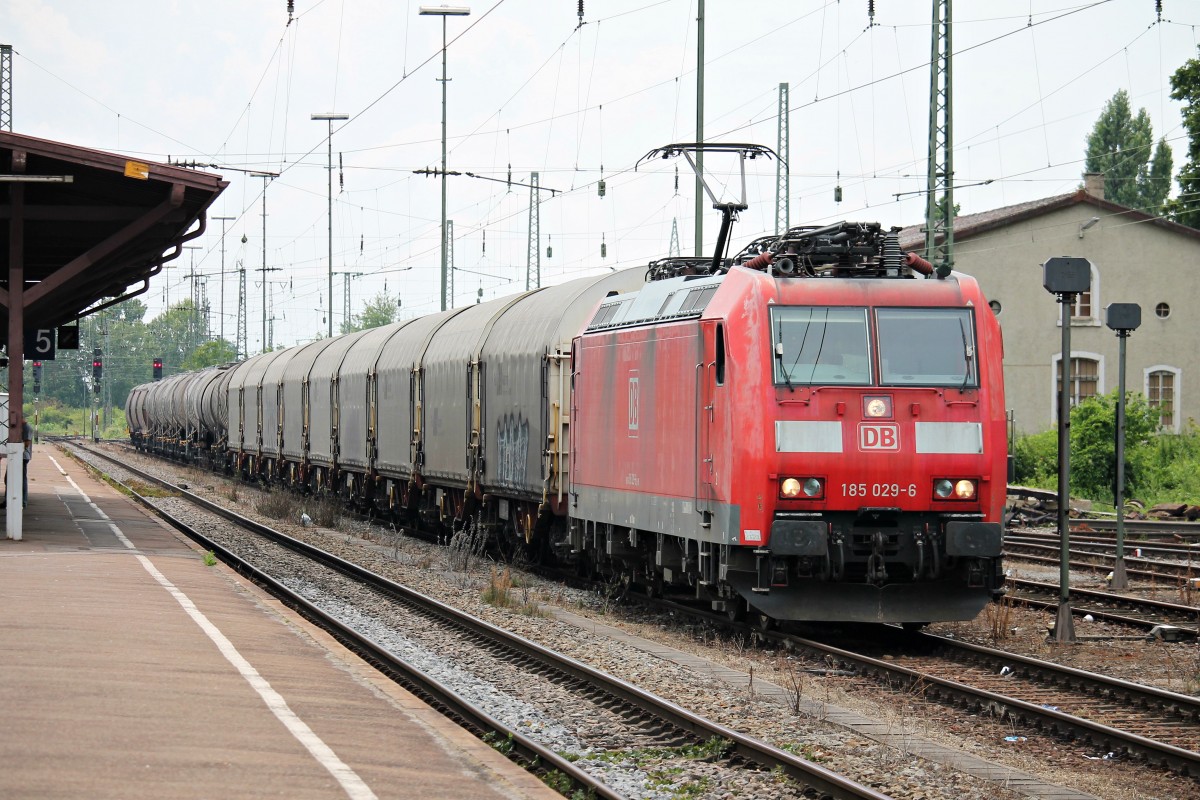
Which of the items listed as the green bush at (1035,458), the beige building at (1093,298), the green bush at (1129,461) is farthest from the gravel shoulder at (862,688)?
the beige building at (1093,298)

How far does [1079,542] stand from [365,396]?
1414cm

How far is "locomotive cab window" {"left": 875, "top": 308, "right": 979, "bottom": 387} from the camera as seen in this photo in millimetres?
12961

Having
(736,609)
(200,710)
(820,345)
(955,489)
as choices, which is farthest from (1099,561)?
(200,710)

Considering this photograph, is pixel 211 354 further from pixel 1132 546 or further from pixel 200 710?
pixel 200 710

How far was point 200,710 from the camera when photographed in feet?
28.6

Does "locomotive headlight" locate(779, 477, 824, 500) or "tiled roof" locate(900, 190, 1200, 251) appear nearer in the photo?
"locomotive headlight" locate(779, 477, 824, 500)

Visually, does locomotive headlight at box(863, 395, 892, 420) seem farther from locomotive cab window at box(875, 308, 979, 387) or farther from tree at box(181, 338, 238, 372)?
tree at box(181, 338, 238, 372)

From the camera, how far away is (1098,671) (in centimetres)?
1210

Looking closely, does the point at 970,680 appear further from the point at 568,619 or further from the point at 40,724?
the point at 40,724

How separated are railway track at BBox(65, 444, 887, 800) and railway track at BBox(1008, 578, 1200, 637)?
6.01 meters

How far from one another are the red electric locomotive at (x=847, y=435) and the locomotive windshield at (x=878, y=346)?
1cm

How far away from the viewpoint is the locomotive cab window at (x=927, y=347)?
1296cm

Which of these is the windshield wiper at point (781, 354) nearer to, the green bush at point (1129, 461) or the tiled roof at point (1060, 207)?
the green bush at point (1129, 461)

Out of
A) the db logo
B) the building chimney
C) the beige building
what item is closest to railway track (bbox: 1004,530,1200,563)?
the db logo
